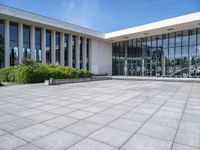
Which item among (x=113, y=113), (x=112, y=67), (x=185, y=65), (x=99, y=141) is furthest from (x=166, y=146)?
(x=112, y=67)

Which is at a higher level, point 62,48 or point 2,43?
point 62,48

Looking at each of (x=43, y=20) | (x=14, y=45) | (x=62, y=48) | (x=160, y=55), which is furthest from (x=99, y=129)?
(x=160, y=55)

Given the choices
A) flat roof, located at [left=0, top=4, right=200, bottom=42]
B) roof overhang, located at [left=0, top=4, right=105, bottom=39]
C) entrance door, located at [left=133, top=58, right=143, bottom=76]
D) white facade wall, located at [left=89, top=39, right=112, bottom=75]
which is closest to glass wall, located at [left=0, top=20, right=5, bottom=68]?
roof overhang, located at [left=0, top=4, right=105, bottom=39]

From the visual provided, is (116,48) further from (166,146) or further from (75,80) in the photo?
(166,146)

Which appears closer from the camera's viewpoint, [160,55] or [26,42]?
[26,42]

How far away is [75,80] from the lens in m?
18.8

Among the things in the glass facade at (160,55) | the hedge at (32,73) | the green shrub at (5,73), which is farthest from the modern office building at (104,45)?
the hedge at (32,73)

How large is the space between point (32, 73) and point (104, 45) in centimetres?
1932

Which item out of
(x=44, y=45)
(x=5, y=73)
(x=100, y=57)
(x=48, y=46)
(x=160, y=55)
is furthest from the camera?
(x=100, y=57)

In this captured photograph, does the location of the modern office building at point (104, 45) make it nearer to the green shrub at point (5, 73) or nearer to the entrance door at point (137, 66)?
the entrance door at point (137, 66)

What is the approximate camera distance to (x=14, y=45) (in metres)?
21.4

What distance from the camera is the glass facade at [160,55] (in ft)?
81.4

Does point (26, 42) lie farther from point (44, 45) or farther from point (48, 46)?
point (48, 46)

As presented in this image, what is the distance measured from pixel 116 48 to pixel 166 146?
1278 inches
